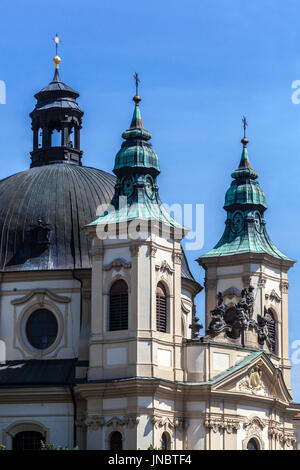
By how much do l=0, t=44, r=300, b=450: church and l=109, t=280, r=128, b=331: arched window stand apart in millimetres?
48

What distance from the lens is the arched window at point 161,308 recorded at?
66.8 m

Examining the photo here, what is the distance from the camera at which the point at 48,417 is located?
224 feet

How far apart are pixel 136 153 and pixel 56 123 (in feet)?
33.0

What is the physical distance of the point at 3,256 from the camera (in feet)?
238

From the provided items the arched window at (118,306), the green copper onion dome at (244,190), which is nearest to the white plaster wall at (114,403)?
the arched window at (118,306)

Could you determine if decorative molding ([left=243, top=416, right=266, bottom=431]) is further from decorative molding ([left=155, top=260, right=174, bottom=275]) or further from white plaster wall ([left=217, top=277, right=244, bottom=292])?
white plaster wall ([left=217, top=277, right=244, bottom=292])

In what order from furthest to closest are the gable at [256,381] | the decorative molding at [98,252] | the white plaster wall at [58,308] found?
the white plaster wall at [58,308] → the gable at [256,381] → the decorative molding at [98,252]

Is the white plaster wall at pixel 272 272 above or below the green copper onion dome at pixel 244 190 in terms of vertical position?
below

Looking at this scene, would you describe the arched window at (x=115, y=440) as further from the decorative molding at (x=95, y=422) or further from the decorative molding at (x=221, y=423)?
the decorative molding at (x=221, y=423)

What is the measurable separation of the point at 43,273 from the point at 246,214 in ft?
42.3

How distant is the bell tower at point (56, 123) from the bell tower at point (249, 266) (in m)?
9.27
